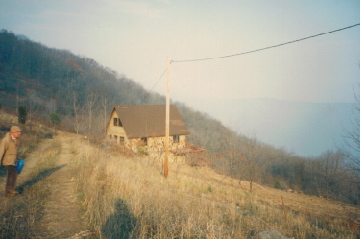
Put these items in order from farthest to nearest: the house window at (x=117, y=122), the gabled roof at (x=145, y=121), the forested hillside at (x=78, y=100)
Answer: the forested hillside at (x=78, y=100) → the house window at (x=117, y=122) → the gabled roof at (x=145, y=121)

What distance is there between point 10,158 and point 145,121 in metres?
22.4

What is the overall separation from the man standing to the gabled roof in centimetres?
1892

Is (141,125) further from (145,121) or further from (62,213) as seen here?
(62,213)

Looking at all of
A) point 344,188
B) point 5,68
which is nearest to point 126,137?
point 344,188

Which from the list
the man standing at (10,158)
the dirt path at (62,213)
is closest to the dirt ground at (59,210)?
the dirt path at (62,213)

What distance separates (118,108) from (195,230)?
25.6 meters

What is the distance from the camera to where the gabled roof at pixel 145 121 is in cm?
2614

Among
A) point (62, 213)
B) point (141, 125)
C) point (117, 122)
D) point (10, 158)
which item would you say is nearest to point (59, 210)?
point (62, 213)

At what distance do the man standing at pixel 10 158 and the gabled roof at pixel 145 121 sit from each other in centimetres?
1892

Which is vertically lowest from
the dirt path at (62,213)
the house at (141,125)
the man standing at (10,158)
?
the dirt path at (62,213)

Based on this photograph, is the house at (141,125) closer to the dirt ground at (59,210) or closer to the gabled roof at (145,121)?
the gabled roof at (145,121)

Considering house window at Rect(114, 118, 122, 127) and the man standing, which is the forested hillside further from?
the man standing

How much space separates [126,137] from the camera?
25.9 metres

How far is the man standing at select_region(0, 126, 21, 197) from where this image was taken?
5.02 metres
